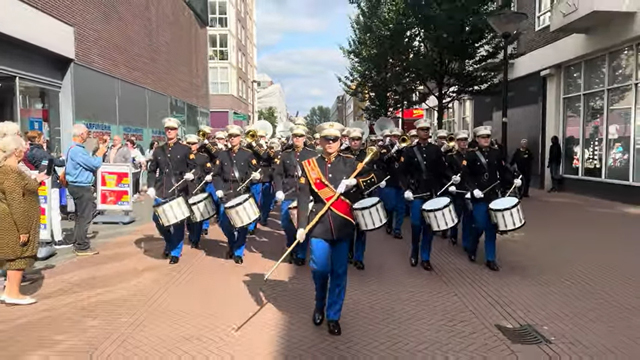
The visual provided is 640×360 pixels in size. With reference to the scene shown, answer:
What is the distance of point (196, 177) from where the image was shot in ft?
26.9

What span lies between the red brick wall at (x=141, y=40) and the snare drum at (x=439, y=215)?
459 inches

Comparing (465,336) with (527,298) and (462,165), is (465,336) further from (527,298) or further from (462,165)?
(462,165)

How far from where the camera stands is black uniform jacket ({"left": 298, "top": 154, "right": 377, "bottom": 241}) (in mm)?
4941

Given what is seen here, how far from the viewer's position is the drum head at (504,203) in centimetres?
695

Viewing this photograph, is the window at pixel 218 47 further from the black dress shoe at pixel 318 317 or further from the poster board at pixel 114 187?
the black dress shoe at pixel 318 317

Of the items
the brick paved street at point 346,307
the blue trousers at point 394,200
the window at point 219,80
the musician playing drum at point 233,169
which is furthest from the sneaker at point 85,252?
the window at point 219,80

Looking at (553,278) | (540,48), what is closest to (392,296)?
(553,278)

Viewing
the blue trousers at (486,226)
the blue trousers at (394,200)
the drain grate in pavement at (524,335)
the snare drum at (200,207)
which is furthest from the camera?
the blue trousers at (394,200)

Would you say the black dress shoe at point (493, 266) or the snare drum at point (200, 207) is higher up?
the snare drum at point (200, 207)

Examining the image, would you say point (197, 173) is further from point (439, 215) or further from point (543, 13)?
point (543, 13)

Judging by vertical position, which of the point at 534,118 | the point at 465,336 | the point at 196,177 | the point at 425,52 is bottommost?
the point at 465,336

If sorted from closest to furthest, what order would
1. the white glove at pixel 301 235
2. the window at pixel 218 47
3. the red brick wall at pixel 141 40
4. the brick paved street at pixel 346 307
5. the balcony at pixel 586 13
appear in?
the brick paved street at pixel 346 307, the white glove at pixel 301 235, the balcony at pixel 586 13, the red brick wall at pixel 141 40, the window at pixel 218 47

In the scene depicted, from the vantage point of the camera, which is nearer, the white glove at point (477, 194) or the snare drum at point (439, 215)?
the snare drum at point (439, 215)

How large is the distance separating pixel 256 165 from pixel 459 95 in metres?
12.4
